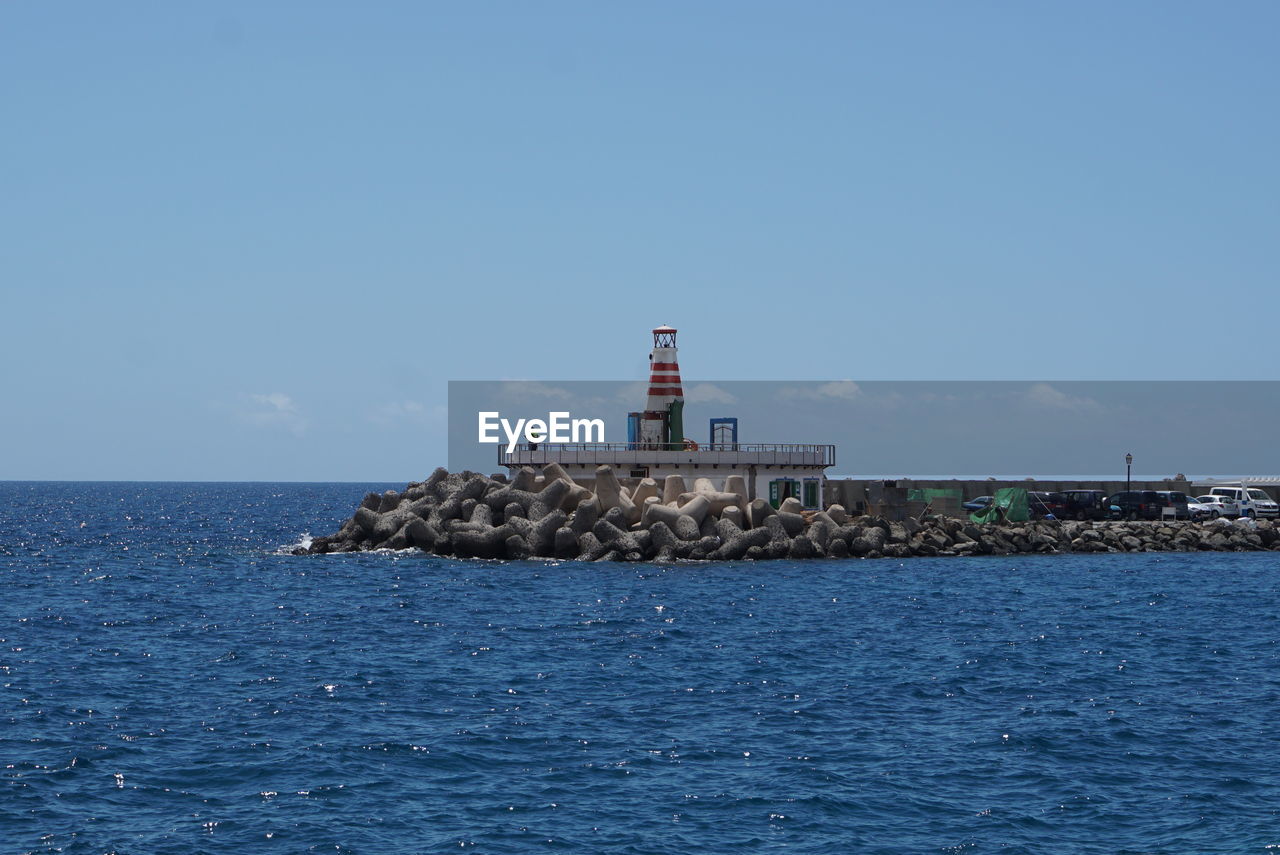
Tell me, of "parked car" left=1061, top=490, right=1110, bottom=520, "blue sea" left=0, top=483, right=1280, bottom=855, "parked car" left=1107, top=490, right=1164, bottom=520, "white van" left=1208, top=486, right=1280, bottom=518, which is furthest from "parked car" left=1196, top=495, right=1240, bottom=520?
"blue sea" left=0, top=483, right=1280, bottom=855

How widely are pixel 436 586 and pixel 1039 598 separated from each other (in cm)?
1856

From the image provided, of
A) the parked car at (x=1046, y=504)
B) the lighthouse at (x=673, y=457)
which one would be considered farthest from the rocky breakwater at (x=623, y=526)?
the parked car at (x=1046, y=504)

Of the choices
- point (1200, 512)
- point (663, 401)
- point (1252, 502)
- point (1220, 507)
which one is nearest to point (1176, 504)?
point (1200, 512)

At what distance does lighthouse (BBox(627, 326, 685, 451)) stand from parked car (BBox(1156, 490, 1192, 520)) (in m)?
28.0

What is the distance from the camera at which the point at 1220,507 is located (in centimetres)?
7338

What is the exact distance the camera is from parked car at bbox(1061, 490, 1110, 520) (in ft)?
232

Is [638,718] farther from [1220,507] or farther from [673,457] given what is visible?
[1220,507]

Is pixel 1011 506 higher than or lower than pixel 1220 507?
higher

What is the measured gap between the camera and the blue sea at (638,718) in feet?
58.0

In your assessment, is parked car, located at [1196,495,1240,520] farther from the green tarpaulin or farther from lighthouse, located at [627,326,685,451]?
lighthouse, located at [627,326,685,451]

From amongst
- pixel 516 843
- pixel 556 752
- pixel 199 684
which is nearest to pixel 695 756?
pixel 556 752

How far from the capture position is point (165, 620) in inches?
1479

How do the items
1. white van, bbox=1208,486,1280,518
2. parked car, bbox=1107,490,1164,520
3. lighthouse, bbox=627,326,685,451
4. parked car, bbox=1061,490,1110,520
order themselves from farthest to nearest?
1. white van, bbox=1208,486,1280,518
2. parked car, bbox=1107,490,1164,520
3. parked car, bbox=1061,490,1110,520
4. lighthouse, bbox=627,326,685,451

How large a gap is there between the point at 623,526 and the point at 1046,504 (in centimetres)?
2902
